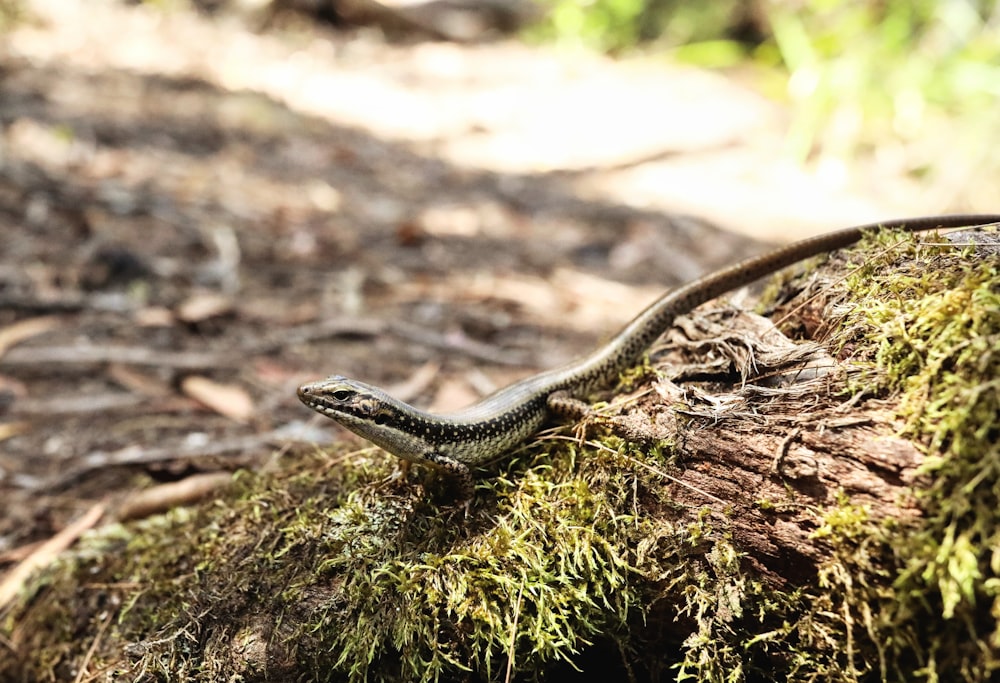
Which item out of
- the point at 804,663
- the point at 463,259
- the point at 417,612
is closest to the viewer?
the point at 804,663

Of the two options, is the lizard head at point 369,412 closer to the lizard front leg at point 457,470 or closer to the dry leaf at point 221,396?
the lizard front leg at point 457,470

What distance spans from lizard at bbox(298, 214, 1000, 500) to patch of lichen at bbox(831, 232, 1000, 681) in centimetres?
78

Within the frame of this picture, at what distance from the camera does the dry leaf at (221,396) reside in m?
4.71

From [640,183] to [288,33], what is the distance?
27.1 ft

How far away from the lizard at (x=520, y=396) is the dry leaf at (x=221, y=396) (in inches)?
78.9

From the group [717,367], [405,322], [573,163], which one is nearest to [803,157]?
[573,163]

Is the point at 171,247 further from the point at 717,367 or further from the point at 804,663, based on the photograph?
the point at 804,663

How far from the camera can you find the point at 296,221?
775cm

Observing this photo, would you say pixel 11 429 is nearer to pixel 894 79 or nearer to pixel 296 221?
pixel 296 221

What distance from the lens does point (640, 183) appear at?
9891 millimetres

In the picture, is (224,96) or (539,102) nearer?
(224,96)

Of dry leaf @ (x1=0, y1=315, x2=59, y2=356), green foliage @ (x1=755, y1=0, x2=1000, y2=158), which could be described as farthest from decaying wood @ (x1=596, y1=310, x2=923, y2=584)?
green foliage @ (x1=755, y1=0, x2=1000, y2=158)

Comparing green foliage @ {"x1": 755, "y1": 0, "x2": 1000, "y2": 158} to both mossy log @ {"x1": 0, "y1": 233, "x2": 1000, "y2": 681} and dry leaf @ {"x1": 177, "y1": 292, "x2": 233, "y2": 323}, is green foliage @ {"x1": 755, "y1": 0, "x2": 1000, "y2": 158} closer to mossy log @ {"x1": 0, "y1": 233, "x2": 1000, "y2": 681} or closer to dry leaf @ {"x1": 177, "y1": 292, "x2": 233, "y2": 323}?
mossy log @ {"x1": 0, "y1": 233, "x2": 1000, "y2": 681}

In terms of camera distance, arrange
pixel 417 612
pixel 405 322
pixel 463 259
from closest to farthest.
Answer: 1. pixel 417 612
2. pixel 405 322
3. pixel 463 259
